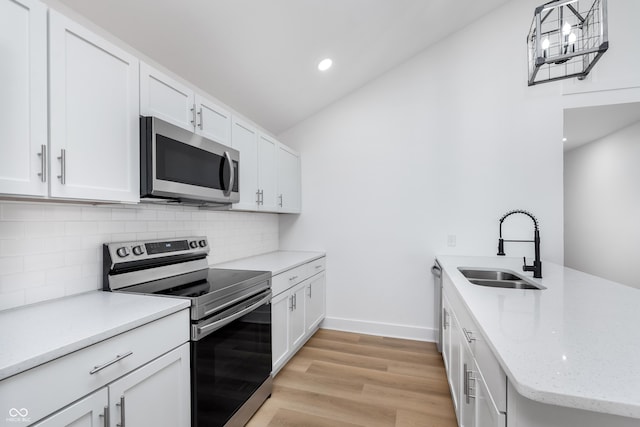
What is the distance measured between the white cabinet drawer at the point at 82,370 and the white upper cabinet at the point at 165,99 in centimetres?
113

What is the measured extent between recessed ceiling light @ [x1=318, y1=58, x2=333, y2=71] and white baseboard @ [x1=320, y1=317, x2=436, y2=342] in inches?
107

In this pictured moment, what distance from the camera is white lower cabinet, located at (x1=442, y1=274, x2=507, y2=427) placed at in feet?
3.12

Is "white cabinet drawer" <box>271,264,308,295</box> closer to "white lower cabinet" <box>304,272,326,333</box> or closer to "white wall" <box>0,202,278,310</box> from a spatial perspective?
"white lower cabinet" <box>304,272,326,333</box>

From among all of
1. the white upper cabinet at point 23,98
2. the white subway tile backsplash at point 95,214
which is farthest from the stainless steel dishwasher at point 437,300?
the white upper cabinet at point 23,98

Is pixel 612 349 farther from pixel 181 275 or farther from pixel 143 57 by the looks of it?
pixel 143 57

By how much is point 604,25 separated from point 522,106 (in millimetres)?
1748

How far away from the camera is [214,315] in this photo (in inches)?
61.1

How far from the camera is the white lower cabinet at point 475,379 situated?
0.95 m

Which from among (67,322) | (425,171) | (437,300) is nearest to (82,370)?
(67,322)

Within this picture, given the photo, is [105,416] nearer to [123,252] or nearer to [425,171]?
[123,252]

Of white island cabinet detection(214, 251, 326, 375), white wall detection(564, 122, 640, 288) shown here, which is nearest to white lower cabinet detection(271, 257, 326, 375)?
white island cabinet detection(214, 251, 326, 375)

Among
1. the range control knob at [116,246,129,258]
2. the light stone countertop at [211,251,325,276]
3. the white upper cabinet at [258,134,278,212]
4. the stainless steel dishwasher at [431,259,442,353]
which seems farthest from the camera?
the stainless steel dishwasher at [431,259,442,353]

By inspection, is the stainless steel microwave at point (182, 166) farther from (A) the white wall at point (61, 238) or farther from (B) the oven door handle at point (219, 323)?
(B) the oven door handle at point (219, 323)

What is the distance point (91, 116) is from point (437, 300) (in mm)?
3128
